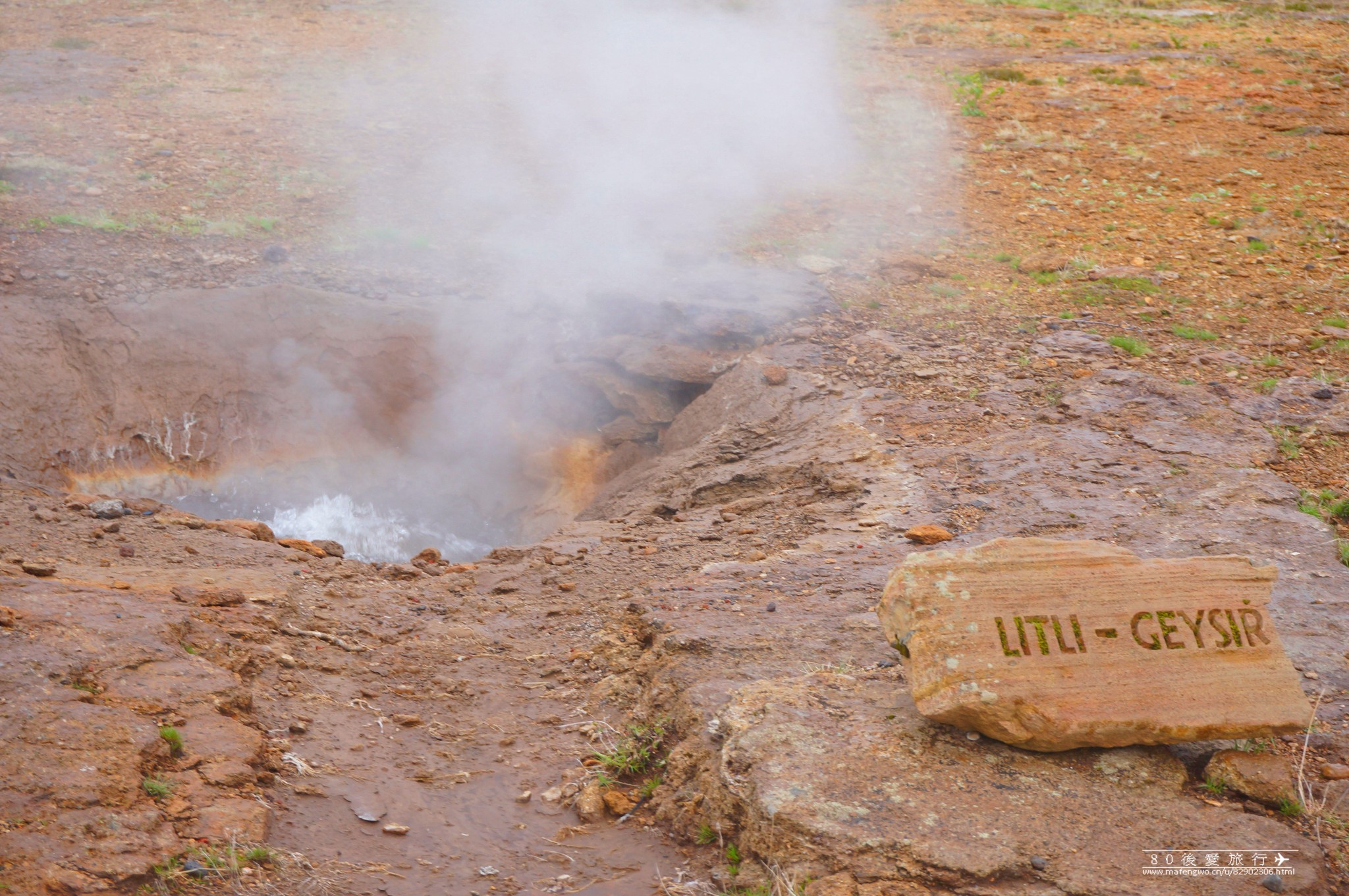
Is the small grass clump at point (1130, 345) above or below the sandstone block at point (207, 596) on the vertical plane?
above

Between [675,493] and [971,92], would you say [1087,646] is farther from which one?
[971,92]

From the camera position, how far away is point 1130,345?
17.4 feet

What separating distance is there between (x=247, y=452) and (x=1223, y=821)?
5163mm

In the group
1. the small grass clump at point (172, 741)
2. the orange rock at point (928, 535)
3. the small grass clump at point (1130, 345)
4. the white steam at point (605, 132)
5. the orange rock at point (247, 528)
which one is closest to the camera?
the small grass clump at point (172, 741)

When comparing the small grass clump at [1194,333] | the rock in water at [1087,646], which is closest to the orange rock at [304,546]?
the rock in water at [1087,646]

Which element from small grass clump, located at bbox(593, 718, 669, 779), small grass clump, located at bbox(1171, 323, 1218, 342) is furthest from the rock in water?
small grass clump, located at bbox(1171, 323, 1218, 342)

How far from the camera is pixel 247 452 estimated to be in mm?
5598

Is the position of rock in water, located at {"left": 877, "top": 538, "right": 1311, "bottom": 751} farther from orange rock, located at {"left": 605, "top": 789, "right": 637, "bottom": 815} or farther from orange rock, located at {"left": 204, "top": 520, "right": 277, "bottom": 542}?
orange rock, located at {"left": 204, "top": 520, "right": 277, "bottom": 542}

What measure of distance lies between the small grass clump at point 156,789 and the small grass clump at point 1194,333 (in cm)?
544

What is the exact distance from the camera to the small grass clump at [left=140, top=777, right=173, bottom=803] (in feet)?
7.52

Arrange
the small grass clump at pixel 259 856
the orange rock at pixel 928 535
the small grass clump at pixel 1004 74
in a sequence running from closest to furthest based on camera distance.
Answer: the small grass clump at pixel 259 856
the orange rock at pixel 928 535
the small grass clump at pixel 1004 74

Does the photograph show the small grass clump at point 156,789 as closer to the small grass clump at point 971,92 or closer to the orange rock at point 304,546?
the orange rock at point 304,546

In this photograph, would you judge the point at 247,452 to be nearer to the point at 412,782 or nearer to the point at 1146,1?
the point at 412,782

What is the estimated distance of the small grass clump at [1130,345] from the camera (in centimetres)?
526
